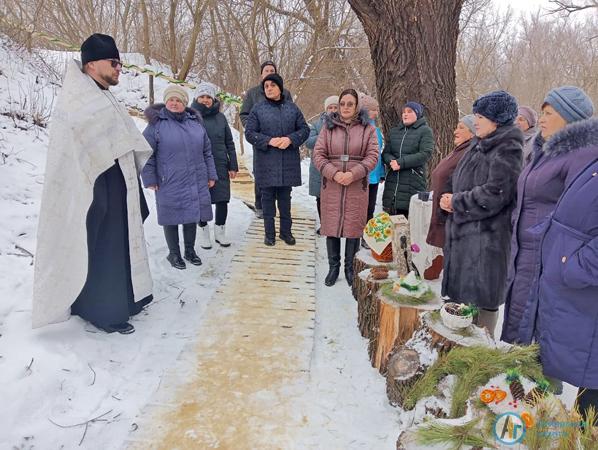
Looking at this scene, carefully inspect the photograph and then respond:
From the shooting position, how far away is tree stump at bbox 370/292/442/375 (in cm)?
293

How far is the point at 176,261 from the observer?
4559 millimetres

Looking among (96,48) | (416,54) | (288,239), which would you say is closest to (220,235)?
(288,239)

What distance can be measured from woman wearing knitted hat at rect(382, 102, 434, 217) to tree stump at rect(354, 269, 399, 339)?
4.55 ft

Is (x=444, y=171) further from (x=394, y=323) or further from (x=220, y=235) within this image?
(x=220, y=235)

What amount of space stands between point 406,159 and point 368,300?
176 centimetres

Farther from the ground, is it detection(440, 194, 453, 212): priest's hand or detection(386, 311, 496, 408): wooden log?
detection(440, 194, 453, 212): priest's hand

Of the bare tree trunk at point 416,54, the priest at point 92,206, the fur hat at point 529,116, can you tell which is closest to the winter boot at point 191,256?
the priest at point 92,206

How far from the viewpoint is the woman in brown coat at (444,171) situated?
3.33m

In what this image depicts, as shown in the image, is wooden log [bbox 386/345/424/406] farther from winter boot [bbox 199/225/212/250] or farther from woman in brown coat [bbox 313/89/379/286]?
winter boot [bbox 199/225/212/250]

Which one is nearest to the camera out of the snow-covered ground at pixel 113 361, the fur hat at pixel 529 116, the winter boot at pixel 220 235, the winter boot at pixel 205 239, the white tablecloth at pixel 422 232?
the snow-covered ground at pixel 113 361

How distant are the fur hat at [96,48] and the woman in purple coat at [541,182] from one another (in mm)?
2729

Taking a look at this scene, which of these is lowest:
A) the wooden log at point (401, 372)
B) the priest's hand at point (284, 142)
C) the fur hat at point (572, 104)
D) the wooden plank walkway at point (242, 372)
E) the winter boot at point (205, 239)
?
the wooden plank walkway at point (242, 372)

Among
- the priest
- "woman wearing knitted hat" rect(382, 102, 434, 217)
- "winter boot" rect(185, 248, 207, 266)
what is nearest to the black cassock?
the priest

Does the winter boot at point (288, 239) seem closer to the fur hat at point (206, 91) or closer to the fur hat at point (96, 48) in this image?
the fur hat at point (206, 91)
